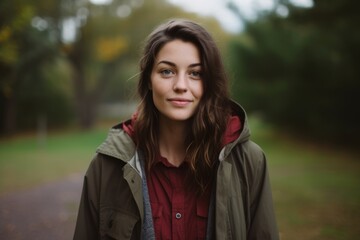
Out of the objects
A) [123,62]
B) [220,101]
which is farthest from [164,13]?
[220,101]

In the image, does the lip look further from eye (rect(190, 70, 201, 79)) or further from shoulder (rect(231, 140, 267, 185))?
shoulder (rect(231, 140, 267, 185))

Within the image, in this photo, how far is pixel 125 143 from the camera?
2.12 meters

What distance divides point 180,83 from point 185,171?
1.77 ft

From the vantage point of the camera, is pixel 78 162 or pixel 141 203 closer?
pixel 141 203

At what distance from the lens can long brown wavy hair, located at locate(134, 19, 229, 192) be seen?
6.64 feet

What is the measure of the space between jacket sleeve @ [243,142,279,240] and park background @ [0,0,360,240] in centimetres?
73

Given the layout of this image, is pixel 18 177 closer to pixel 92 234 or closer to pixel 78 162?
pixel 78 162

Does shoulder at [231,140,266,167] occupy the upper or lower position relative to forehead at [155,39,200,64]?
lower

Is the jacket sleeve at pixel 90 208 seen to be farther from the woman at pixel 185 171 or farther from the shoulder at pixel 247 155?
the shoulder at pixel 247 155

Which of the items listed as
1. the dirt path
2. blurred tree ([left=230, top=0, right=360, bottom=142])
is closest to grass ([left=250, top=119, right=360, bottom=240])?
blurred tree ([left=230, top=0, right=360, bottom=142])

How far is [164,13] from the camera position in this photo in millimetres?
25172

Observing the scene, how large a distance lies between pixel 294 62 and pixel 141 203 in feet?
42.5

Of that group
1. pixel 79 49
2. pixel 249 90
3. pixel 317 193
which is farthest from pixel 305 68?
pixel 79 49

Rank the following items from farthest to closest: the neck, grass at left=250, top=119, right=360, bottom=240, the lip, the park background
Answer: the park background < grass at left=250, top=119, right=360, bottom=240 < the neck < the lip
